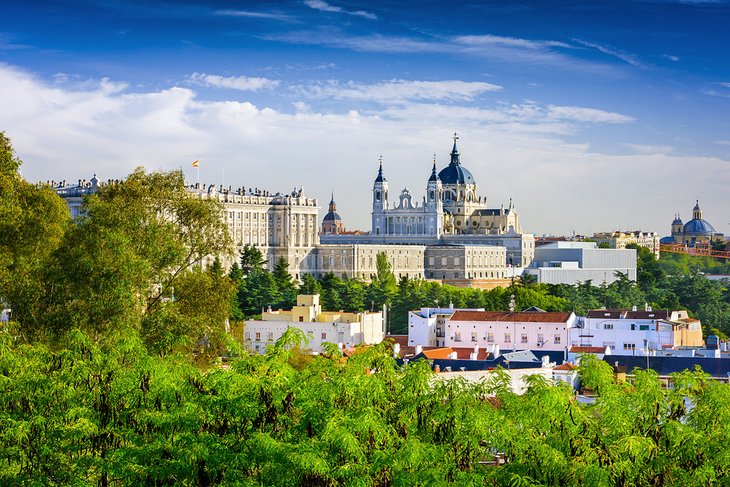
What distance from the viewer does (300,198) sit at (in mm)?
140000

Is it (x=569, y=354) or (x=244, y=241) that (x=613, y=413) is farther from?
(x=244, y=241)

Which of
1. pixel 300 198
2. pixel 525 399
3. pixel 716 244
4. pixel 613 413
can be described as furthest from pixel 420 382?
pixel 716 244

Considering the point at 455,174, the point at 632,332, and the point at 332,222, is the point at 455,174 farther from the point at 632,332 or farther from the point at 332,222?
the point at 632,332

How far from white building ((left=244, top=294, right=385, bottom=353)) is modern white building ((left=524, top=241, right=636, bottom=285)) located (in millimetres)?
70897

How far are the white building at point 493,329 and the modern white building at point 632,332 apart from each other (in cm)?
94

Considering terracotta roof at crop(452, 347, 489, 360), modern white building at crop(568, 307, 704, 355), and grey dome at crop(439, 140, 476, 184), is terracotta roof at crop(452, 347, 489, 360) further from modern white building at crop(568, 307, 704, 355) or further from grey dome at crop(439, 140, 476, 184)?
grey dome at crop(439, 140, 476, 184)

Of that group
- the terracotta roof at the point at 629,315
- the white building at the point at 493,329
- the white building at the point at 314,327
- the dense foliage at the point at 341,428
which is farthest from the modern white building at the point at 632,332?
the dense foliage at the point at 341,428

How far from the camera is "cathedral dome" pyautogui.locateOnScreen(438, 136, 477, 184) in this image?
164375 millimetres

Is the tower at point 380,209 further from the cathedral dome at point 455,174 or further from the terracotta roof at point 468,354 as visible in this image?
the terracotta roof at point 468,354

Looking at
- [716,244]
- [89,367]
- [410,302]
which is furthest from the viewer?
[716,244]

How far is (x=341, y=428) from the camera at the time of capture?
1808 centimetres

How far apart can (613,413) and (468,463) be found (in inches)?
80.8

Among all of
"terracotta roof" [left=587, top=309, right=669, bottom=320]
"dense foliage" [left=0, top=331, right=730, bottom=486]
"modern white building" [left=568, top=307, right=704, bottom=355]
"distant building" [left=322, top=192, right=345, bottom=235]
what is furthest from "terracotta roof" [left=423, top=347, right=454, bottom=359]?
"distant building" [left=322, top=192, right=345, bottom=235]

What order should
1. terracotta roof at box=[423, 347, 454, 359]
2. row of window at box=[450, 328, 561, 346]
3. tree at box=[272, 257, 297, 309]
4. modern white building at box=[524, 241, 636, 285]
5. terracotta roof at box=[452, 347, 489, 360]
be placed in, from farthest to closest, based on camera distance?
modern white building at box=[524, 241, 636, 285] < tree at box=[272, 257, 297, 309] < row of window at box=[450, 328, 561, 346] < terracotta roof at box=[452, 347, 489, 360] < terracotta roof at box=[423, 347, 454, 359]
